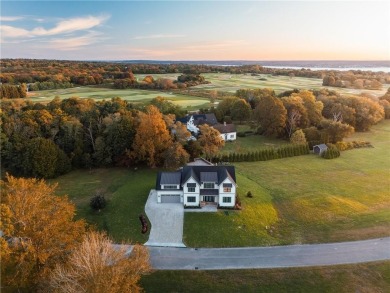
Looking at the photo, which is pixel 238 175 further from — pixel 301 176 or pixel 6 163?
pixel 6 163

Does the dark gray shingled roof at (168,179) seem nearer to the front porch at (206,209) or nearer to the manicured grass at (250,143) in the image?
the front porch at (206,209)

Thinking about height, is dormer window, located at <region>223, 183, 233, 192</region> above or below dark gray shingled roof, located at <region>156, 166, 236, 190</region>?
below

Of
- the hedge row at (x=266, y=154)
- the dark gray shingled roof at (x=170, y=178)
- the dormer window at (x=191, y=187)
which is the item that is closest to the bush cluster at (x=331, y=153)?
the hedge row at (x=266, y=154)

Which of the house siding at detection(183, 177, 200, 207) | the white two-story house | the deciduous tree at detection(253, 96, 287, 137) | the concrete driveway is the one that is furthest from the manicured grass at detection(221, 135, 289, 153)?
the concrete driveway

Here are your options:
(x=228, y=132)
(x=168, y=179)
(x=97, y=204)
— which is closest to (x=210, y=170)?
(x=168, y=179)

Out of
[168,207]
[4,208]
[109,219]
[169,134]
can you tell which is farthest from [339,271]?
[169,134]

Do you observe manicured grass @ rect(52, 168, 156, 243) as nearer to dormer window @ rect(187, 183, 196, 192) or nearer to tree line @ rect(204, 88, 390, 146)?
dormer window @ rect(187, 183, 196, 192)
